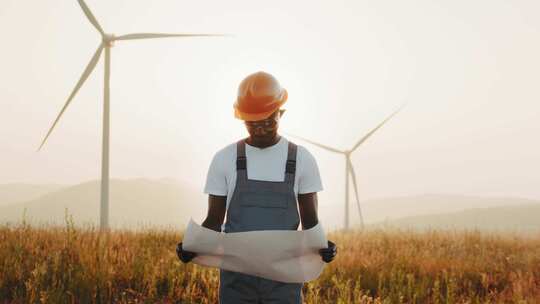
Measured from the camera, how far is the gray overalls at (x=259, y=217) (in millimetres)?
3369

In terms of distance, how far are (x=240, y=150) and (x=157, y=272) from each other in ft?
11.9

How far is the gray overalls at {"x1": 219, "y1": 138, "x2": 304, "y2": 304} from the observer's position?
337 cm

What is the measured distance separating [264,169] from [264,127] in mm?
283

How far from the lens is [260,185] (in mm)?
3408

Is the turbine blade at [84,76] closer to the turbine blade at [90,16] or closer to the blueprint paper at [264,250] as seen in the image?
the turbine blade at [90,16]

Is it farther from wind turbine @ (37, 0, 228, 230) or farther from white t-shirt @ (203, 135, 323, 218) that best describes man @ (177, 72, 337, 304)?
wind turbine @ (37, 0, 228, 230)

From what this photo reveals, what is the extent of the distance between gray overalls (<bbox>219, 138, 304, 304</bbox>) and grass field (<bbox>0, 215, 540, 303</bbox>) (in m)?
1.89

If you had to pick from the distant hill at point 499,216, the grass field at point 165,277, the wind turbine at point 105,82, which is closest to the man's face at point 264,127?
the grass field at point 165,277

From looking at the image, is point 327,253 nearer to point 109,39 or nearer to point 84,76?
point 84,76

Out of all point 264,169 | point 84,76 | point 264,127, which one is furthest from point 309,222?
point 84,76

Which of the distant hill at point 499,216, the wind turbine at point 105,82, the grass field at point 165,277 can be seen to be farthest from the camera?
the distant hill at point 499,216

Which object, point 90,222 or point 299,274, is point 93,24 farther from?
point 299,274

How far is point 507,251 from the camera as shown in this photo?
12.2m

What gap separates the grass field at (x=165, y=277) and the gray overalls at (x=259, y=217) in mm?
1889
